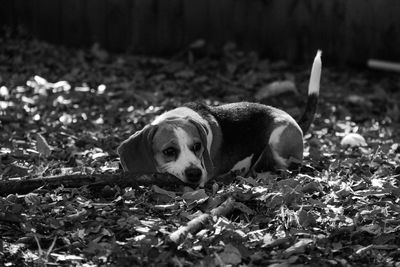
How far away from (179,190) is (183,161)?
0.22 metres

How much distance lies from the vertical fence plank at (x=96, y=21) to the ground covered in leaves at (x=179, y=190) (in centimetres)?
26

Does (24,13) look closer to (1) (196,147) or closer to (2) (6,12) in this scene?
(2) (6,12)

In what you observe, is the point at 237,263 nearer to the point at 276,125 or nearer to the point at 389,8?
the point at 276,125

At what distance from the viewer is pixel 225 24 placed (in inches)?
403

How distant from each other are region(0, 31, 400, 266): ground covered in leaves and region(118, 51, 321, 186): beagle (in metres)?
0.22

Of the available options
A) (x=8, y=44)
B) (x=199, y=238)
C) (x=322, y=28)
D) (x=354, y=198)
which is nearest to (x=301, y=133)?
(x=354, y=198)

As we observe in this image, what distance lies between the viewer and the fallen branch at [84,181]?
5238 millimetres

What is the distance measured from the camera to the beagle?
5668 millimetres

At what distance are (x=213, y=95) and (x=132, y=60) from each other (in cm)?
160

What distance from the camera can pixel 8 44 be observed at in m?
10.2

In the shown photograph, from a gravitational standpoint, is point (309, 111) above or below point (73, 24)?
below

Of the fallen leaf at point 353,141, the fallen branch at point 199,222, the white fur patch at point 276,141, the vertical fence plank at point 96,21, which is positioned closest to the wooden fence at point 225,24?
the vertical fence plank at point 96,21

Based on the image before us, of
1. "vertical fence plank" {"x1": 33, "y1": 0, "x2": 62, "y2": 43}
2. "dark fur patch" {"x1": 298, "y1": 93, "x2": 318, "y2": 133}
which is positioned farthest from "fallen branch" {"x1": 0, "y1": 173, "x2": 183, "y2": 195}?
"vertical fence plank" {"x1": 33, "y1": 0, "x2": 62, "y2": 43}

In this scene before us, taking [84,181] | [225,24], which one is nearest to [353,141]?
[84,181]
